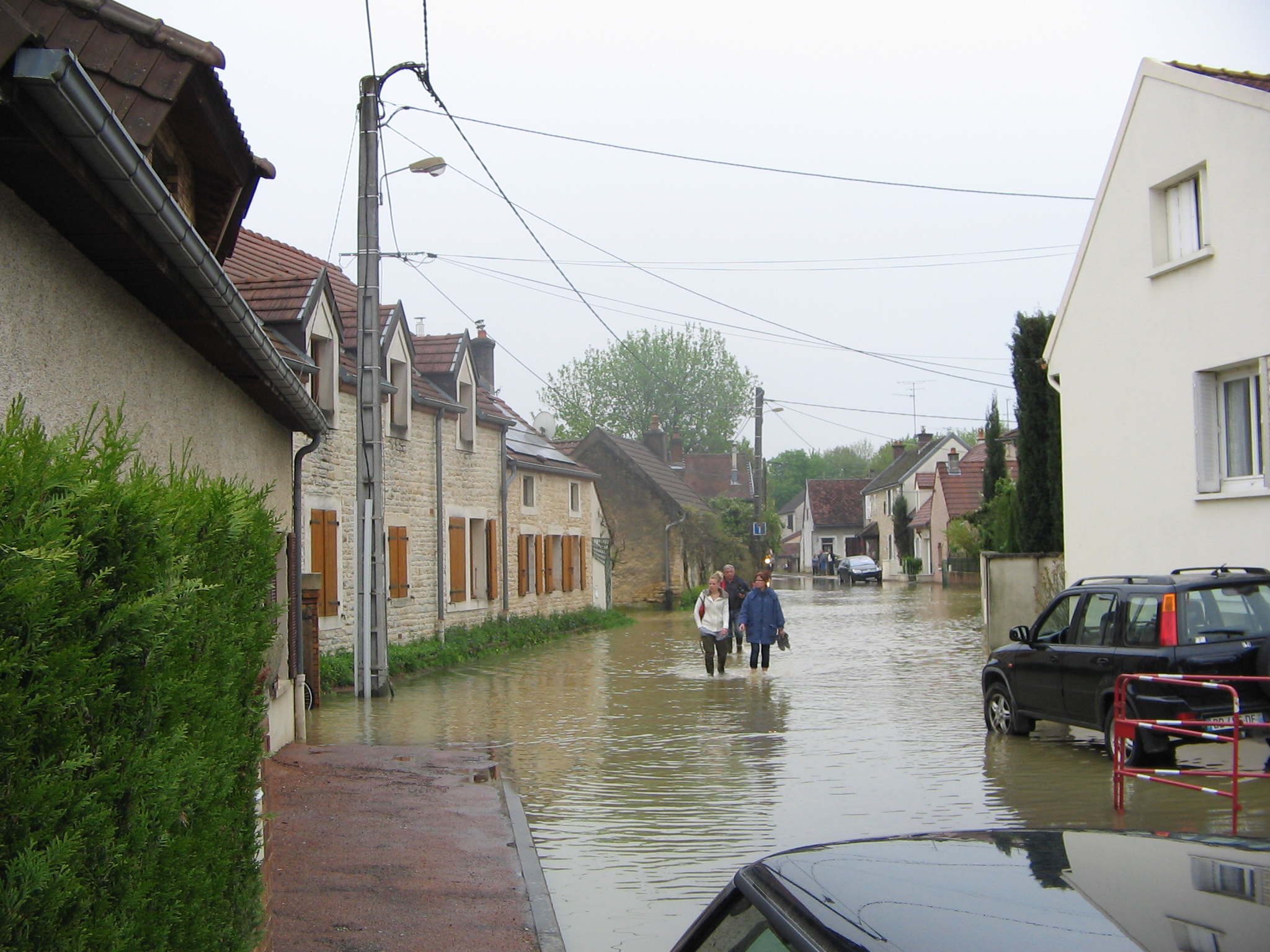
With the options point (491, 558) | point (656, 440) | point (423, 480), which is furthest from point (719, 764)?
point (656, 440)

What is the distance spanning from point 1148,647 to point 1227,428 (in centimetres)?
534

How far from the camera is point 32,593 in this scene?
2.50 metres

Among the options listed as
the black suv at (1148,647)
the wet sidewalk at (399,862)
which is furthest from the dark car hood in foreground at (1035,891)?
the black suv at (1148,647)

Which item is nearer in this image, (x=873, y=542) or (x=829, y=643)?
(x=829, y=643)

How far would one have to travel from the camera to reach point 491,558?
26594 millimetres

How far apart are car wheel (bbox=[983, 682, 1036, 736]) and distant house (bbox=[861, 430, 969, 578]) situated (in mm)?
59061

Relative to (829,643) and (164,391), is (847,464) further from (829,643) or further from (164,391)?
(164,391)

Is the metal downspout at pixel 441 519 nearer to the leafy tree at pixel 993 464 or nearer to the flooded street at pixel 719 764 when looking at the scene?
the flooded street at pixel 719 764

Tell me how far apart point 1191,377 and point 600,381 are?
6786cm

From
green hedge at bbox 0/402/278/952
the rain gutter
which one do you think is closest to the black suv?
the rain gutter

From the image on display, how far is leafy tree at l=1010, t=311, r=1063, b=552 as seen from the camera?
2541 cm

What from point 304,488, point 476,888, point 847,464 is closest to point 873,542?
point 847,464

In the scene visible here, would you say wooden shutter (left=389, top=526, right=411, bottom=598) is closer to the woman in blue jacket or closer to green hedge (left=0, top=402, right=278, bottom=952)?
the woman in blue jacket

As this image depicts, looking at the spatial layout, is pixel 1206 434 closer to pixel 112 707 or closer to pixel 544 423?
pixel 112 707
